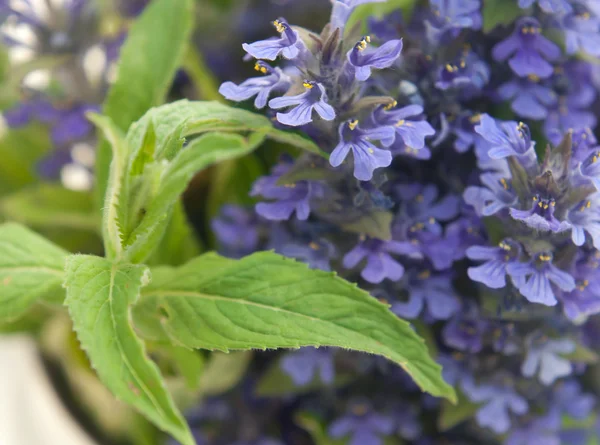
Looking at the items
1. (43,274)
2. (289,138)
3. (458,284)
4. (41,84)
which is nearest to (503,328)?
(458,284)

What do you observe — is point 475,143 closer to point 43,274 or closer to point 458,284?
point 458,284

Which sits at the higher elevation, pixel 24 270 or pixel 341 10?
pixel 341 10

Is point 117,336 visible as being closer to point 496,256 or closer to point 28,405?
point 496,256

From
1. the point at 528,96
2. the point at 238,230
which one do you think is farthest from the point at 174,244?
the point at 528,96

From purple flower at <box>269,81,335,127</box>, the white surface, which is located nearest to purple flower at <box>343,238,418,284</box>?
purple flower at <box>269,81,335,127</box>

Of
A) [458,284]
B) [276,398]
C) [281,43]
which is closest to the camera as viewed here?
[281,43]

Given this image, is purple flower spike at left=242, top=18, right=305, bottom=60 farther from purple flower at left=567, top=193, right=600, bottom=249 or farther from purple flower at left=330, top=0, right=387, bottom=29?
purple flower at left=567, top=193, right=600, bottom=249
